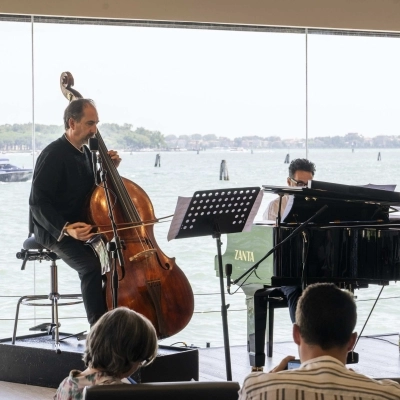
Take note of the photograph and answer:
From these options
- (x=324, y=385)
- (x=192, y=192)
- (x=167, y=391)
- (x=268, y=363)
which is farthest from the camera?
(x=192, y=192)

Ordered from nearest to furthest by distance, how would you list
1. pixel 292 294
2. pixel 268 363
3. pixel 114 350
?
pixel 114 350
pixel 292 294
pixel 268 363

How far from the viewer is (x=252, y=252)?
16.0ft

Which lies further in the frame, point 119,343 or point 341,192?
point 341,192

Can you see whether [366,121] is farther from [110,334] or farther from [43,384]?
[110,334]

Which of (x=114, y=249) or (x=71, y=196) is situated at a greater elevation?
(x=71, y=196)

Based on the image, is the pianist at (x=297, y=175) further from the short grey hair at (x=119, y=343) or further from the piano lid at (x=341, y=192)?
the short grey hair at (x=119, y=343)

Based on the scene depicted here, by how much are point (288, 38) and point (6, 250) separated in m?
3.32

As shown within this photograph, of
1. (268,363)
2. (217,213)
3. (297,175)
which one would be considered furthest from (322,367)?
(297,175)

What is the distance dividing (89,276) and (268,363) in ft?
5.09

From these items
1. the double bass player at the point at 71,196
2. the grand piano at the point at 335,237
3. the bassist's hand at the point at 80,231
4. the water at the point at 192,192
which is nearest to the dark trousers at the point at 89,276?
the double bass player at the point at 71,196

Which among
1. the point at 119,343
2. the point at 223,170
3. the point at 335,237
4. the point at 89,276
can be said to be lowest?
the point at 89,276

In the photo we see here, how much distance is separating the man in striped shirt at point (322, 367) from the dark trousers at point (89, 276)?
2449 millimetres

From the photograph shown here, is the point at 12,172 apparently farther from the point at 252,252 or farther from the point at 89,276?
the point at 252,252

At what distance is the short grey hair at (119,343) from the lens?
8.28 ft
